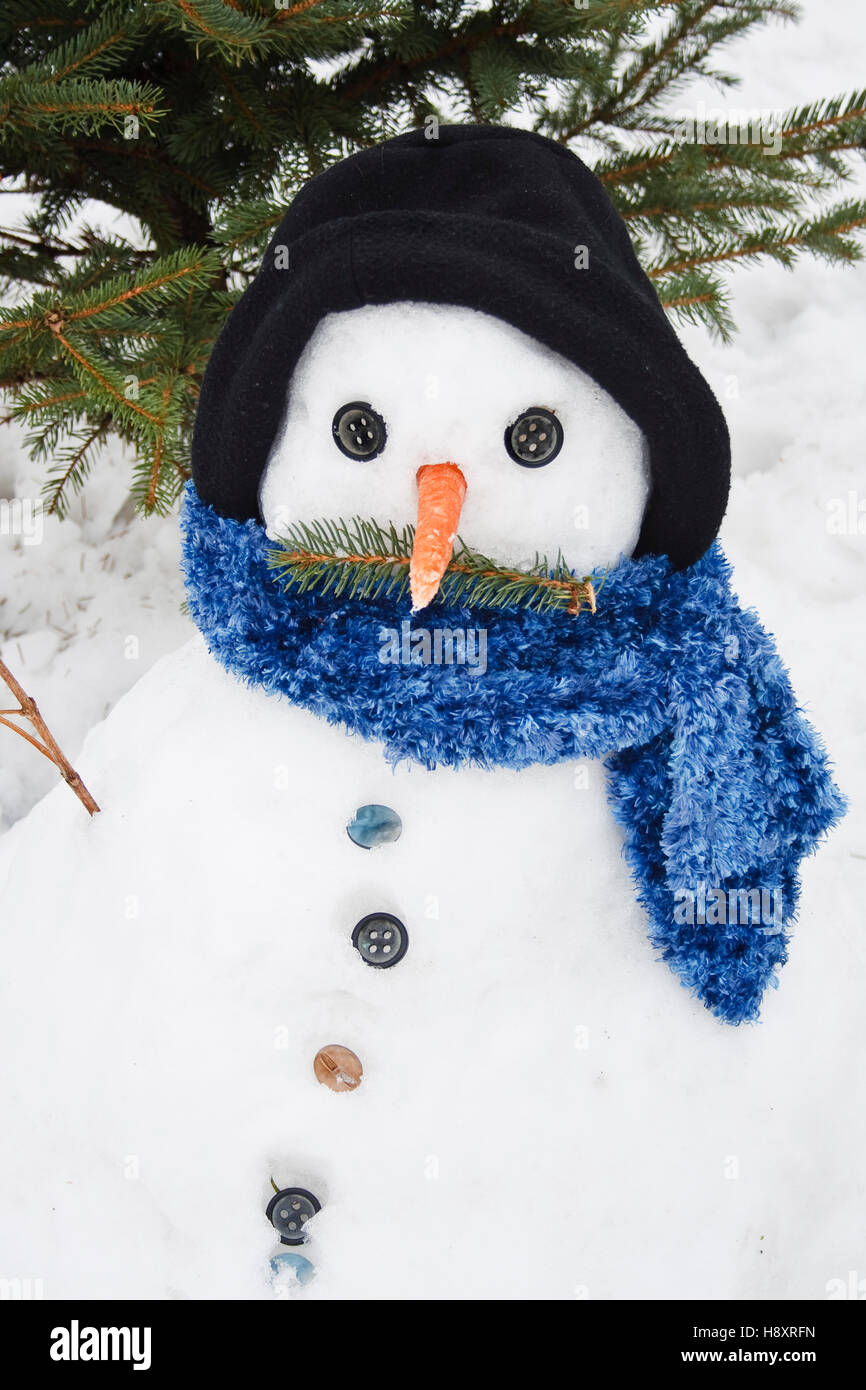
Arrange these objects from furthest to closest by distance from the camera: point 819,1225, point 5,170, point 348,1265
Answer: point 5,170
point 819,1225
point 348,1265

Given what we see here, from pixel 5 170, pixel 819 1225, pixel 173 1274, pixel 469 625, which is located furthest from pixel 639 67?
pixel 173 1274

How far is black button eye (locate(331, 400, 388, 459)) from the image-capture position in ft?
→ 3.27

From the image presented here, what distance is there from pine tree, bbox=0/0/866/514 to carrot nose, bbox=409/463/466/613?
→ 44 centimetres

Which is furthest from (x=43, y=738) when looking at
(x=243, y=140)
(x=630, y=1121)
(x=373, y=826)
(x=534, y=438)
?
(x=243, y=140)

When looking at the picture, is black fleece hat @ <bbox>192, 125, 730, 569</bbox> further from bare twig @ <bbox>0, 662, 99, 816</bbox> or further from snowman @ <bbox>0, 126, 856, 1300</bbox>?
bare twig @ <bbox>0, 662, 99, 816</bbox>

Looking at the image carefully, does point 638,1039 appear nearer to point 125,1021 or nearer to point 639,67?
point 125,1021

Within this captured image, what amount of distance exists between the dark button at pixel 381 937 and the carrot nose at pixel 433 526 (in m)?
0.38

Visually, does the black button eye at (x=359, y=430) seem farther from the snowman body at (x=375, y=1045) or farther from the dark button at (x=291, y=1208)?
the dark button at (x=291, y=1208)

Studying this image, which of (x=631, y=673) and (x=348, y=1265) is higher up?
(x=631, y=673)

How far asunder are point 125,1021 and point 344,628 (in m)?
0.56

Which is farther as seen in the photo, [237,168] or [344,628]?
[237,168]

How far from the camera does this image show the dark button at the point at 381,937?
3.65ft
